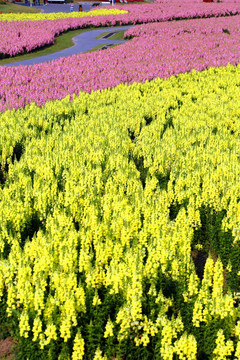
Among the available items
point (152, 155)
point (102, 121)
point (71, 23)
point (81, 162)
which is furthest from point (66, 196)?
point (71, 23)

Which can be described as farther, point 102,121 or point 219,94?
point 219,94

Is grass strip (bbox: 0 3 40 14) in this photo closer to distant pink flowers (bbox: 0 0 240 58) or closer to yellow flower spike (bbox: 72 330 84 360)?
distant pink flowers (bbox: 0 0 240 58)

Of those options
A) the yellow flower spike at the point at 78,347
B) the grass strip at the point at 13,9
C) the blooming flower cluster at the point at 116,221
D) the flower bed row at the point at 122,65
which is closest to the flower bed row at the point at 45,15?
the grass strip at the point at 13,9

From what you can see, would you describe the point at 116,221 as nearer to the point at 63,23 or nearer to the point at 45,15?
the point at 63,23

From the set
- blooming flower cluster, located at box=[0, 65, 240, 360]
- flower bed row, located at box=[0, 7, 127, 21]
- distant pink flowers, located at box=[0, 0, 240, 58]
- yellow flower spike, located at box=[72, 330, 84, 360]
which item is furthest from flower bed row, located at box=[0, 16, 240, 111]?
flower bed row, located at box=[0, 7, 127, 21]

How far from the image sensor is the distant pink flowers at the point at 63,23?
32781mm

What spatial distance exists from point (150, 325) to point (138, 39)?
1214 inches

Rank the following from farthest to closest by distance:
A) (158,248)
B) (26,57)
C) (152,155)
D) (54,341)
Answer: (26,57) < (152,155) < (158,248) < (54,341)

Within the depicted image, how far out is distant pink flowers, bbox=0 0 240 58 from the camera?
32.8 metres

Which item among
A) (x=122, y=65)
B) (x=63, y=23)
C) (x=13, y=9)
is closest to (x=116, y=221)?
(x=122, y=65)

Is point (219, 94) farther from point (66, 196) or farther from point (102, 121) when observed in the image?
point (66, 196)

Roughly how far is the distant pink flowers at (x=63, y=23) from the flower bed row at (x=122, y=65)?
740 centimetres

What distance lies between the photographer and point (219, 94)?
17656 mm

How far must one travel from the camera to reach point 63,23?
43.0 m
